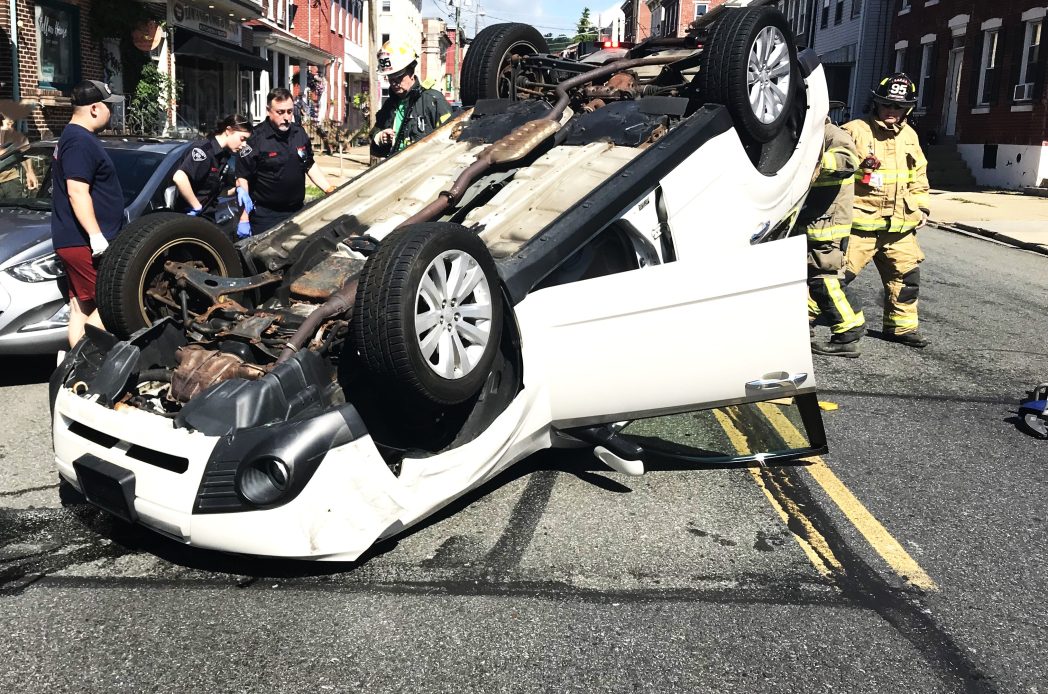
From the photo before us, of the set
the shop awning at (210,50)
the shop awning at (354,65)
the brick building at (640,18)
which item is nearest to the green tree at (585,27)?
the brick building at (640,18)

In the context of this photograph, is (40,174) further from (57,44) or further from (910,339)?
(57,44)

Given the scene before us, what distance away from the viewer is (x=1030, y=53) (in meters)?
23.8

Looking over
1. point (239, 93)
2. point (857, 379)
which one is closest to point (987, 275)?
→ point (857, 379)

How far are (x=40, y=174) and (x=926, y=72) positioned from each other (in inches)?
1139

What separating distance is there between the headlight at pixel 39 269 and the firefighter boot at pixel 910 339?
228 inches

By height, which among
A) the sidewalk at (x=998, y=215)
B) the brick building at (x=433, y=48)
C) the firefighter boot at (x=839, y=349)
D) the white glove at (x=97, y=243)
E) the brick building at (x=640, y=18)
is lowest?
the firefighter boot at (x=839, y=349)

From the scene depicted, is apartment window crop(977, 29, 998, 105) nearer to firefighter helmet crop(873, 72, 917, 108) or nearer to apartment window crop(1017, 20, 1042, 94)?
apartment window crop(1017, 20, 1042, 94)

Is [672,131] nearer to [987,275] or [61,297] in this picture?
[61,297]

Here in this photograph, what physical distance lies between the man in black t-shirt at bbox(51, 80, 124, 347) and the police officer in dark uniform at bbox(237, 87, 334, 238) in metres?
1.32

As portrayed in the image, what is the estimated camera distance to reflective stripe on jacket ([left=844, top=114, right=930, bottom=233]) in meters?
7.15

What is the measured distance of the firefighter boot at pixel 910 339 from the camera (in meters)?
7.20

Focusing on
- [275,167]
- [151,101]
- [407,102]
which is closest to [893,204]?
[407,102]

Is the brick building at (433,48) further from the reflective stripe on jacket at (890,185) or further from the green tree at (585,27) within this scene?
the reflective stripe on jacket at (890,185)

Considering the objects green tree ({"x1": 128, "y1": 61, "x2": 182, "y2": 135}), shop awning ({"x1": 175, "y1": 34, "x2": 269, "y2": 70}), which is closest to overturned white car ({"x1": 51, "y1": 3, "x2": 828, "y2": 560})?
green tree ({"x1": 128, "y1": 61, "x2": 182, "y2": 135})
